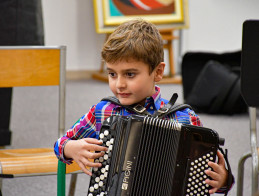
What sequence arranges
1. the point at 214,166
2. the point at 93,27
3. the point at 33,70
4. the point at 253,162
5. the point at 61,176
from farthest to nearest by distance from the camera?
1. the point at 93,27
2. the point at 33,70
3. the point at 253,162
4. the point at 61,176
5. the point at 214,166

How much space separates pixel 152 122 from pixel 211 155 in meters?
0.19

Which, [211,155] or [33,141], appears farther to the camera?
[33,141]

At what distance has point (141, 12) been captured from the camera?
18.8 ft

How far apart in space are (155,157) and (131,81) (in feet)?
0.79

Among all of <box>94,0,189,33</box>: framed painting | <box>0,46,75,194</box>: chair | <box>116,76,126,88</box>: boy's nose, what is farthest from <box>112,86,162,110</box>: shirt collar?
<box>94,0,189,33</box>: framed painting

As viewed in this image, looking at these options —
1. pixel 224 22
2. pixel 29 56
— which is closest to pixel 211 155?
pixel 29 56

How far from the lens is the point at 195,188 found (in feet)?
4.52

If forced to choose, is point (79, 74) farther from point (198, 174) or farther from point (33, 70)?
point (198, 174)

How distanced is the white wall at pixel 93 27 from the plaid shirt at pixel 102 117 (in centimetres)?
441

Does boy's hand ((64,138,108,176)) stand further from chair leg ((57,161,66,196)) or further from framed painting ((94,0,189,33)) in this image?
framed painting ((94,0,189,33))

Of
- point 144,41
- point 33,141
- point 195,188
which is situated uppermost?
point 144,41

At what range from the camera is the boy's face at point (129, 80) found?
1464 millimetres

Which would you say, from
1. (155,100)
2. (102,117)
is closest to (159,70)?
(155,100)

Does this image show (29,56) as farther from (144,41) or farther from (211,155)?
(211,155)
